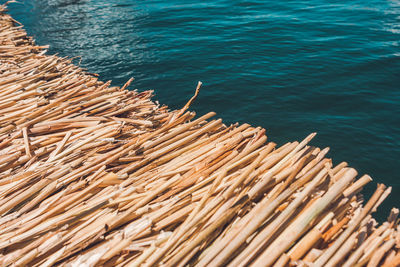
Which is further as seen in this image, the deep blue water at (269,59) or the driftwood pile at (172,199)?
the deep blue water at (269,59)

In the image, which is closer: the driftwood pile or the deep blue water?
the driftwood pile

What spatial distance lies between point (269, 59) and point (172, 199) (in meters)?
7.15

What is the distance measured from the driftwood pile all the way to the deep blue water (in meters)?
3.00

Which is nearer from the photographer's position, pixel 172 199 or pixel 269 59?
pixel 172 199

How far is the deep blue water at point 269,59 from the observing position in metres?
5.83

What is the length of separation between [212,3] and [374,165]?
11.6m

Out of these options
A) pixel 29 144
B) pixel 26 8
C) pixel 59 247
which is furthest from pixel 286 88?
pixel 26 8

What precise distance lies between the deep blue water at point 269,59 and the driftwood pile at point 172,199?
3.00 metres

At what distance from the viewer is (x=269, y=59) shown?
8414 millimetres

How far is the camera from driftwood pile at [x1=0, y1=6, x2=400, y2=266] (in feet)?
5.82

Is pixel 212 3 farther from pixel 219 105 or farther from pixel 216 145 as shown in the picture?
pixel 216 145

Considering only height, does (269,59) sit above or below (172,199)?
below

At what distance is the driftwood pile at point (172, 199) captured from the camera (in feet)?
5.82

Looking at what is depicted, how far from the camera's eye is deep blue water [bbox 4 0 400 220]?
5828mm
